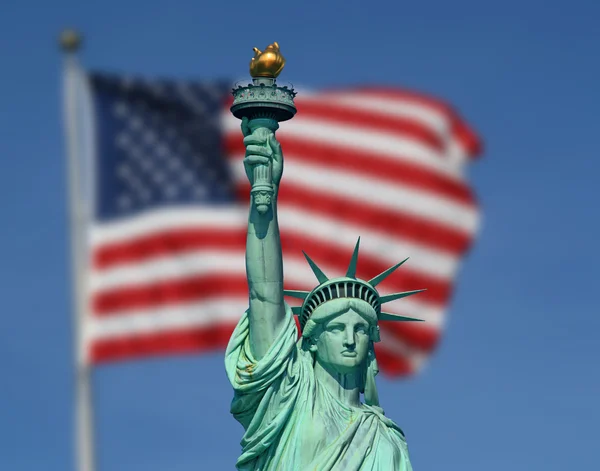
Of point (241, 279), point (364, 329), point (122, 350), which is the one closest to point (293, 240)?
point (241, 279)

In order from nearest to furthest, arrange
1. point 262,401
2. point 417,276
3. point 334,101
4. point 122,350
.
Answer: point 262,401 < point 122,350 < point 417,276 < point 334,101

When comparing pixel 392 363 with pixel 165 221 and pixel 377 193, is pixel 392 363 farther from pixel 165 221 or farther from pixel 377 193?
pixel 165 221

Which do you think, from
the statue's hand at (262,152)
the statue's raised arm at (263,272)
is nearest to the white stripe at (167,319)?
the statue's hand at (262,152)

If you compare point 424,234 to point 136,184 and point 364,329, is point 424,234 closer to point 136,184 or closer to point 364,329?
point 136,184

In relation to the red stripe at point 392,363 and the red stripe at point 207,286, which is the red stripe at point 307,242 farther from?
the red stripe at point 392,363

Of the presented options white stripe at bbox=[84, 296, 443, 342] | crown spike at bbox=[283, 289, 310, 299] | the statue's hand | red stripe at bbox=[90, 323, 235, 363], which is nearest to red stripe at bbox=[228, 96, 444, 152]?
white stripe at bbox=[84, 296, 443, 342]

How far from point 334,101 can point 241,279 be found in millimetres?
5946

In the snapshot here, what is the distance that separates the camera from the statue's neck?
17.9m

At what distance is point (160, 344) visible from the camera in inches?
1430

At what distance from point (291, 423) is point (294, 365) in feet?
1.86

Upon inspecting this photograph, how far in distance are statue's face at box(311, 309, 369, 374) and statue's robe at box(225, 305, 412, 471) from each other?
11.9 inches

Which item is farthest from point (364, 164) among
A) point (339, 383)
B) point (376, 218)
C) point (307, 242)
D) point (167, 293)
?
point (339, 383)

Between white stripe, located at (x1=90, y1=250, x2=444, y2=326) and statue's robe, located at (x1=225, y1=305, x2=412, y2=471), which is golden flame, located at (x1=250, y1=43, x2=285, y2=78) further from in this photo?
white stripe, located at (x1=90, y1=250, x2=444, y2=326)

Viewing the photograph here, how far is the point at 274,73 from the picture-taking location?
17.9 metres
